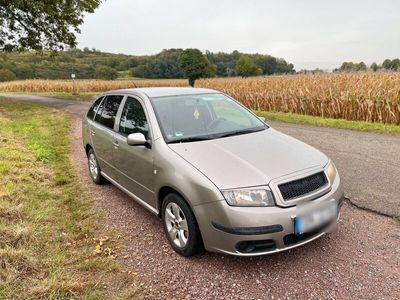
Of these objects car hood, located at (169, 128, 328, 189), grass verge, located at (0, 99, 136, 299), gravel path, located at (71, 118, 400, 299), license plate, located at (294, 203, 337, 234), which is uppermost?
car hood, located at (169, 128, 328, 189)

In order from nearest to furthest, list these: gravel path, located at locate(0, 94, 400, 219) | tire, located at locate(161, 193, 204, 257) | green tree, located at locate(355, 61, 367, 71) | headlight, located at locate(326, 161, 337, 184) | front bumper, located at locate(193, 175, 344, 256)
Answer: front bumper, located at locate(193, 175, 344, 256)
tire, located at locate(161, 193, 204, 257)
headlight, located at locate(326, 161, 337, 184)
gravel path, located at locate(0, 94, 400, 219)
green tree, located at locate(355, 61, 367, 71)

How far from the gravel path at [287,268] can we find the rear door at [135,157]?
1.76ft

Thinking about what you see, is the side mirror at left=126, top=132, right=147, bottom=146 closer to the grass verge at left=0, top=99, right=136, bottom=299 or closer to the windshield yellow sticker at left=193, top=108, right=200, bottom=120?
the windshield yellow sticker at left=193, top=108, right=200, bottom=120

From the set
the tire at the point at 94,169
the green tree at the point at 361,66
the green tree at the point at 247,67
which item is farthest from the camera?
the green tree at the point at 247,67

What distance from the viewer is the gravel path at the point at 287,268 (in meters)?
2.76

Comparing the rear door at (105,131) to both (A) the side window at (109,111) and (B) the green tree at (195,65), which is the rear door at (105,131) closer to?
(A) the side window at (109,111)

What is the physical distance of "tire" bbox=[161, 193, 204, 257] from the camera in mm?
3090

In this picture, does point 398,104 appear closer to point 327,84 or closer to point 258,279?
point 327,84

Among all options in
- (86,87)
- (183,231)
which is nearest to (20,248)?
(183,231)

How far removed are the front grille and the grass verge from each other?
1.59 metres

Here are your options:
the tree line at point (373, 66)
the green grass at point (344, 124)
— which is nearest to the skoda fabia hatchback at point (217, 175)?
the green grass at point (344, 124)

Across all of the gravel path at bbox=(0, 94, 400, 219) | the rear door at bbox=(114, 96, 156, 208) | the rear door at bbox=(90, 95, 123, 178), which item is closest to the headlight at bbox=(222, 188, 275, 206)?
the rear door at bbox=(114, 96, 156, 208)

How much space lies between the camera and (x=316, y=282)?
9.34 feet

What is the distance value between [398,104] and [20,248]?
11.3 meters
